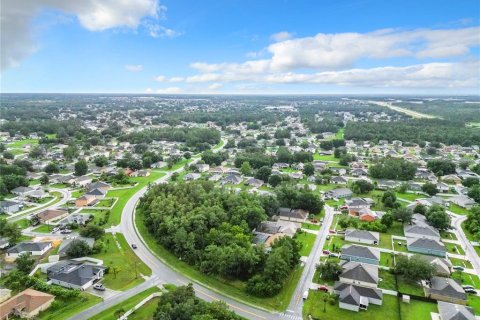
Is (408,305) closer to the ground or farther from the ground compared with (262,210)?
closer to the ground

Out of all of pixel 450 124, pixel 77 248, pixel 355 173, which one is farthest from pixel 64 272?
pixel 450 124

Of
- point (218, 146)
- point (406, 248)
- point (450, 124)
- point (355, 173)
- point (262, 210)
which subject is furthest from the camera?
point (450, 124)

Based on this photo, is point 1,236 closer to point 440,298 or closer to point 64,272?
point 64,272

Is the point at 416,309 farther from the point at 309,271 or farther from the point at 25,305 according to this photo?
the point at 25,305

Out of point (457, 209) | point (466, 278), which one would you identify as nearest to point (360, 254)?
point (466, 278)

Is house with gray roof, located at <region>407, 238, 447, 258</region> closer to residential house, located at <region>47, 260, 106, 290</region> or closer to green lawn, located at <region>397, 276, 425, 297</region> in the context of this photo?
green lawn, located at <region>397, 276, 425, 297</region>

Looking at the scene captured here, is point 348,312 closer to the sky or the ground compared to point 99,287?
closer to the ground

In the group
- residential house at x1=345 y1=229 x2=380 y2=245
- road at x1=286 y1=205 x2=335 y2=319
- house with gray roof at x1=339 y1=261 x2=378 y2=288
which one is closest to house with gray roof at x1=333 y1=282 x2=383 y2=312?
house with gray roof at x1=339 y1=261 x2=378 y2=288
